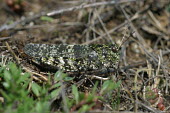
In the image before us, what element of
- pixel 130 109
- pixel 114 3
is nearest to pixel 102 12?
pixel 114 3

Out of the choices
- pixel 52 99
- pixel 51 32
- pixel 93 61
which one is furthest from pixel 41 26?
pixel 52 99

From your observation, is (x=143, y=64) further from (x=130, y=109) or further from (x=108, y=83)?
(x=108, y=83)

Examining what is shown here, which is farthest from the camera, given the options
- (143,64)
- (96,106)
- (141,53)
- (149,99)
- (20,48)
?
(141,53)

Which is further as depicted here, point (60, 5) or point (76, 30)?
point (60, 5)

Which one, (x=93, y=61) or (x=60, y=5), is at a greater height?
(x=60, y=5)

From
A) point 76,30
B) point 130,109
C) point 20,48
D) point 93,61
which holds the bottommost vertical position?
point 130,109

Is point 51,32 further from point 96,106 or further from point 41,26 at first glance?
point 96,106

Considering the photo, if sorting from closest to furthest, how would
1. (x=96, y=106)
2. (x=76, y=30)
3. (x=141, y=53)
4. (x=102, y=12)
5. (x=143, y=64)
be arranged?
(x=96, y=106)
(x=143, y=64)
(x=141, y=53)
(x=76, y=30)
(x=102, y=12)
